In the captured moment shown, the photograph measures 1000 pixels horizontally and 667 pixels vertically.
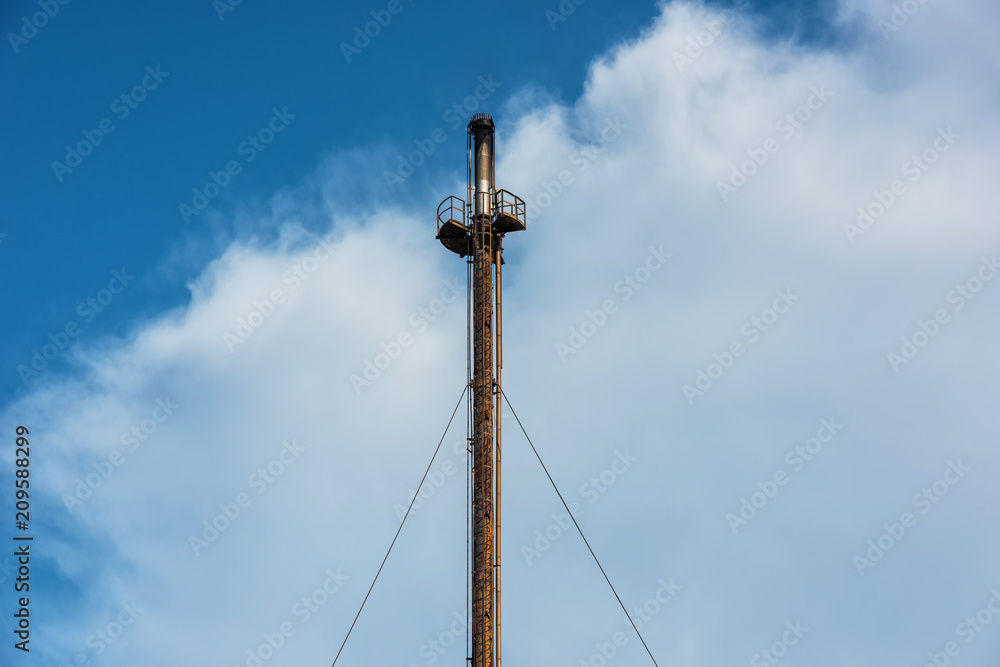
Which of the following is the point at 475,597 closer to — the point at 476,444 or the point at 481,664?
the point at 481,664

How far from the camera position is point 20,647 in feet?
151

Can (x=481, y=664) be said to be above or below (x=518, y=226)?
below

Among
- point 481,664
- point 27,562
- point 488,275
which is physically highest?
point 488,275

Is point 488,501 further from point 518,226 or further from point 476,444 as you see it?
point 518,226

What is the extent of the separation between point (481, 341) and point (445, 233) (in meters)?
5.19

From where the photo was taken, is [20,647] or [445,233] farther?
[445,233]

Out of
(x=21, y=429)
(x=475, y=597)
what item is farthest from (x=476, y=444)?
(x=21, y=429)

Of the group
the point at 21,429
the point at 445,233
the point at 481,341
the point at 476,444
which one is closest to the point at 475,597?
the point at 476,444

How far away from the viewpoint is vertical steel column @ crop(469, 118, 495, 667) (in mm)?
46250

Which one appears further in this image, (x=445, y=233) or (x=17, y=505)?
(x=445, y=233)

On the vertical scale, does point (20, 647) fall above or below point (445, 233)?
below

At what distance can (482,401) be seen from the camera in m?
48.8

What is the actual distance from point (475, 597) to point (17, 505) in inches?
701

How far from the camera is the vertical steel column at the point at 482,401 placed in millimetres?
46250
